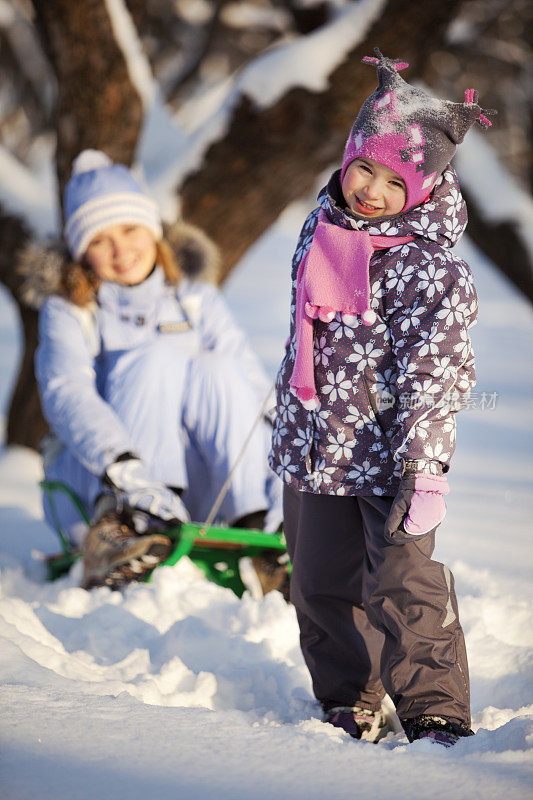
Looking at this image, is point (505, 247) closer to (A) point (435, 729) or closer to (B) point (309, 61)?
(B) point (309, 61)

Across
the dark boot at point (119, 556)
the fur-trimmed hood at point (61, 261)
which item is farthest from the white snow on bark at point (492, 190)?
the dark boot at point (119, 556)

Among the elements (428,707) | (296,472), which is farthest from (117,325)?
(428,707)

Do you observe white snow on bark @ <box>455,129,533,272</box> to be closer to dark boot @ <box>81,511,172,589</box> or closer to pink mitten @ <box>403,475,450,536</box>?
dark boot @ <box>81,511,172,589</box>

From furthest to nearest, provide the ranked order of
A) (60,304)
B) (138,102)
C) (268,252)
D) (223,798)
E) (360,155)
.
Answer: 1. (268,252)
2. (138,102)
3. (60,304)
4. (360,155)
5. (223,798)

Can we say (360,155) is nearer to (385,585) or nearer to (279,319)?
(385,585)

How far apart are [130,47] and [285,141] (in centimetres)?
95

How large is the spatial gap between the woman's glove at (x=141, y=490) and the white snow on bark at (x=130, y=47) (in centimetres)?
267

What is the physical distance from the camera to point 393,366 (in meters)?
1.98

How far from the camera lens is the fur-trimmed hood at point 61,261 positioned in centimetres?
345

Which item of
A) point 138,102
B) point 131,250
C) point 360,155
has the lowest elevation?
point 360,155

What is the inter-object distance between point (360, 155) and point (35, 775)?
1.39 metres

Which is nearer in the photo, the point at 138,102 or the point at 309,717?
the point at 309,717

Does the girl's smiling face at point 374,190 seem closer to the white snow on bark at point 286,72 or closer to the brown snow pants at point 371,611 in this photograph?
the brown snow pants at point 371,611

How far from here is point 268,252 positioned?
58.4 ft
